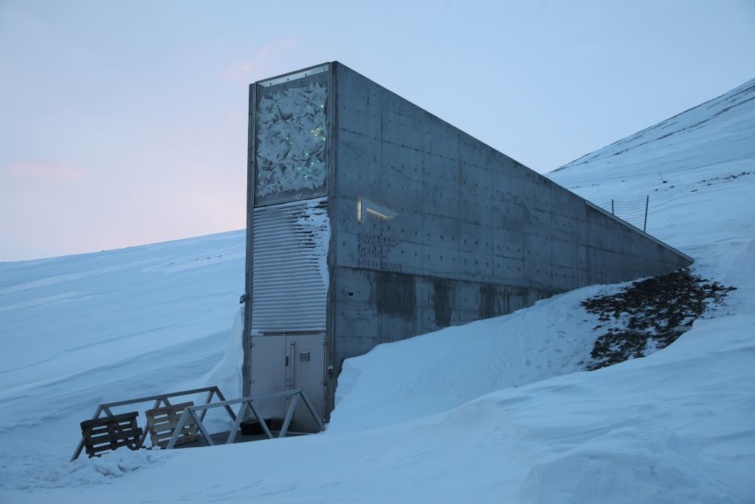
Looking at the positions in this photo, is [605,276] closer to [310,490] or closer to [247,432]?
[247,432]

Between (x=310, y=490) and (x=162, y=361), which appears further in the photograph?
(x=162, y=361)

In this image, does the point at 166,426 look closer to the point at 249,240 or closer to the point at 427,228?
the point at 249,240

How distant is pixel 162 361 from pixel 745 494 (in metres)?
18.2

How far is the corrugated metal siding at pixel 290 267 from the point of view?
548 inches

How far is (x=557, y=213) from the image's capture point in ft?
64.7

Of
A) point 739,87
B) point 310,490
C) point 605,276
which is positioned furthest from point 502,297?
point 739,87

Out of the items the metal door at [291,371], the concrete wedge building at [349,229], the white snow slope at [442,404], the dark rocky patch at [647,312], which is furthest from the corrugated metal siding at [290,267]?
the dark rocky patch at [647,312]

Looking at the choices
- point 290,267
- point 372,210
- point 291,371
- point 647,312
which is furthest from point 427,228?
point 647,312

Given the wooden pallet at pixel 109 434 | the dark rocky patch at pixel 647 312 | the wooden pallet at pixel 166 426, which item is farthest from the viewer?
the dark rocky patch at pixel 647 312

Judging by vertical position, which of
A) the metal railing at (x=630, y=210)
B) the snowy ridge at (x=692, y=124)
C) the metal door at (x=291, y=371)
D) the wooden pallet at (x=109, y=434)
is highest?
the snowy ridge at (x=692, y=124)

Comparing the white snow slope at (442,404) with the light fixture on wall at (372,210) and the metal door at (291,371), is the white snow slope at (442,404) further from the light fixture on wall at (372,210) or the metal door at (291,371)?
the light fixture on wall at (372,210)

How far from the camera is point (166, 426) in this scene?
12.9 meters

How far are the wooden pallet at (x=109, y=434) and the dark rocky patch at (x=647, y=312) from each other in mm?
8978

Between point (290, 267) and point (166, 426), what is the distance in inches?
151
